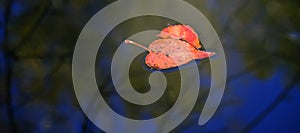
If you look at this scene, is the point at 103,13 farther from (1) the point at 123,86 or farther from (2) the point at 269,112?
(2) the point at 269,112

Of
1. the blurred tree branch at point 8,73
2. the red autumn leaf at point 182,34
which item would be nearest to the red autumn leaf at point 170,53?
the red autumn leaf at point 182,34

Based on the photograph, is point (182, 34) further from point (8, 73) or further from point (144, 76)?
point (8, 73)

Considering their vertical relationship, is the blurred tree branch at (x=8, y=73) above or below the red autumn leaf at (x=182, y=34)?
below

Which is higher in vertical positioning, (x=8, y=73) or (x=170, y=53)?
(x=170, y=53)

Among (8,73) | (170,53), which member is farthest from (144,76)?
(8,73)

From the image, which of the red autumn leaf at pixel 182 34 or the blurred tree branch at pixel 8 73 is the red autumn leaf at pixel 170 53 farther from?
the blurred tree branch at pixel 8 73

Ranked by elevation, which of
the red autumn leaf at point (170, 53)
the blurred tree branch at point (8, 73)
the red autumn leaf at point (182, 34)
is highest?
the red autumn leaf at point (182, 34)
